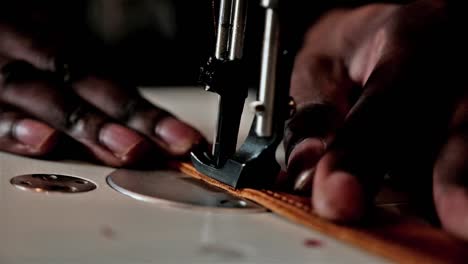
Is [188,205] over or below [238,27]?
below

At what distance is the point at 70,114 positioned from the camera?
0.94 meters

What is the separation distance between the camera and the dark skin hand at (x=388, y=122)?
61 cm

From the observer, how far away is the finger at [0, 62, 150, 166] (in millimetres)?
886

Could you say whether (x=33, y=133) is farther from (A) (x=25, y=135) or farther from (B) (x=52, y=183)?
(B) (x=52, y=183)

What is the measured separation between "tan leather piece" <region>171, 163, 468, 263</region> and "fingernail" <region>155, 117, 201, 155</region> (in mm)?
221

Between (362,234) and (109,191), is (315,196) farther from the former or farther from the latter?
(109,191)

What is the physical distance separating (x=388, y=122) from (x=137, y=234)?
0.91ft

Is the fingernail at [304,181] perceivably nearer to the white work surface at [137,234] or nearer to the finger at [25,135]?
the white work surface at [137,234]

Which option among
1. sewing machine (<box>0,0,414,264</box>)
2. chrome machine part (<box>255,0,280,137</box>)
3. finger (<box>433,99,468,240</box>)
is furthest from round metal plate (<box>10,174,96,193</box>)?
finger (<box>433,99,468,240</box>)

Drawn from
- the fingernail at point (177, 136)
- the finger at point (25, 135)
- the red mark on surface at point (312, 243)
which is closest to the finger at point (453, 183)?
the red mark on surface at point (312, 243)

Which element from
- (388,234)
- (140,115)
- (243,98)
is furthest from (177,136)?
(388,234)

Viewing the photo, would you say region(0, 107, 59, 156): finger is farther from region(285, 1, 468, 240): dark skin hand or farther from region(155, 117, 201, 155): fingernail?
region(285, 1, 468, 240): dark skin hand

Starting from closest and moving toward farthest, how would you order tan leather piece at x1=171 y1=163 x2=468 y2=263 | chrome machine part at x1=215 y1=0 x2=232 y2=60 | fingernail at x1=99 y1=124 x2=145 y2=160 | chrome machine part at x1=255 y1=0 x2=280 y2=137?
tan leather piece at x1=171 y1=163 x2=468 y2=263, chrome machine part at x1=255 y1=0 x2=280 y2=137, chrome machine part at x1=215 y1=0 x2=232 y2=60, fingernail at x1=99 y1=124 x2=145 y2=160

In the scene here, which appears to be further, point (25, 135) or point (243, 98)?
point (25, 135)
